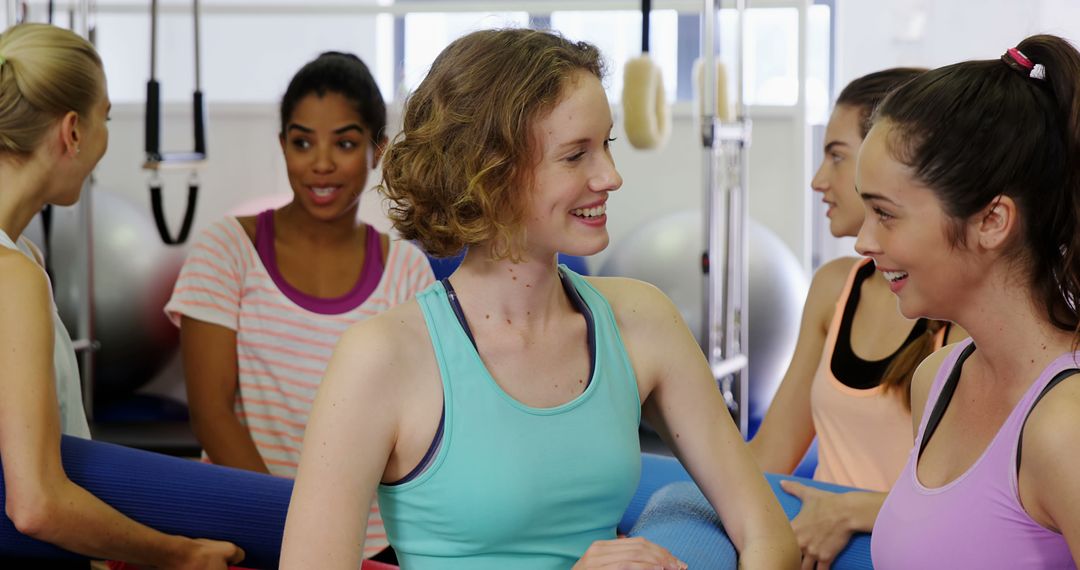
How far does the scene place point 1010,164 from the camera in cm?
110

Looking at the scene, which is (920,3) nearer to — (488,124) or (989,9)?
(989,9)

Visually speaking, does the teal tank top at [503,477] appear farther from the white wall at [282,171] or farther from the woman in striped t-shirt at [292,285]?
the white wall at [282,171]

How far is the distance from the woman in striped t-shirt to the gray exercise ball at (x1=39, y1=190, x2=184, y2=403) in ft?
5.34

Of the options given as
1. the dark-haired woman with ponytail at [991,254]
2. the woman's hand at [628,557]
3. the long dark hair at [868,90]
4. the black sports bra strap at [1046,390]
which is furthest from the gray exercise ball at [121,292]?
the black sports bra strap at [1046,390]

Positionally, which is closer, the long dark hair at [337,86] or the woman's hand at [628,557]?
the woman's hand at [628,557]

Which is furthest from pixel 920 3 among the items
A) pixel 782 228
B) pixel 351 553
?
pixel 351 553

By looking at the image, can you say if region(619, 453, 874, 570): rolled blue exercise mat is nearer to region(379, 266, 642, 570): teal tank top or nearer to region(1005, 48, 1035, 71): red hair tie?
region(379, 266, 642, 570): teal tank top

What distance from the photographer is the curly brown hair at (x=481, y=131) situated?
3.86 ft

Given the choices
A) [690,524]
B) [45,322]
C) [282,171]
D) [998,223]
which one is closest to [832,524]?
[690,524]

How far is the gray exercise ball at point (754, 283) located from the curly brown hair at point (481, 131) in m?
2.44

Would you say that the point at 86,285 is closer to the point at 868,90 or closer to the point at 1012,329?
the point at 868,90

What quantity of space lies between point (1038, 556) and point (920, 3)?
4.06 m

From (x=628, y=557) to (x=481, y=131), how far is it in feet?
1.46

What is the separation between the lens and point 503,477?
45.2 inches
